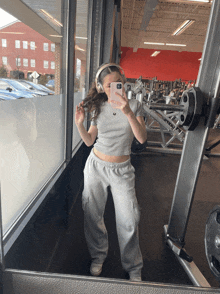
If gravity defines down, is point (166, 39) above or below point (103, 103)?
above

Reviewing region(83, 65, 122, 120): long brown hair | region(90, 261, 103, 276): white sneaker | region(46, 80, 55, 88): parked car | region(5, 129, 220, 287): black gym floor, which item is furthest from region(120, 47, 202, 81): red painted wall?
region(90, 261, 103, 276): white sneaker

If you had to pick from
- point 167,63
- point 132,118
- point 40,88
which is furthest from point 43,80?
point 167,63

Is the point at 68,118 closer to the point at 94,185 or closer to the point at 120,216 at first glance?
the point at 94,185

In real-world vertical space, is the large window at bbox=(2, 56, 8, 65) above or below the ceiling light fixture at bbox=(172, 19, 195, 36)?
below

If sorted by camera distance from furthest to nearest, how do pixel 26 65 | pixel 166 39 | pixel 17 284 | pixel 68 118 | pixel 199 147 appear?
pixel 166 39 → pixel 68 118 → pixel 199 147 → pixel 26 65 → pixel 17 284

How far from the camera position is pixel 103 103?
134 centimetres

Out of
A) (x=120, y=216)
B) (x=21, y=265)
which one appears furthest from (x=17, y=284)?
(x=120, y=216)

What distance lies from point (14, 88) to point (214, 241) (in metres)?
1.09

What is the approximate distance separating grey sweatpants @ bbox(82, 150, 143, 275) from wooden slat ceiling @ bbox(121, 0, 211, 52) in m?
5.26

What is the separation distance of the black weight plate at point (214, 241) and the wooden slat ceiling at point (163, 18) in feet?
18.2

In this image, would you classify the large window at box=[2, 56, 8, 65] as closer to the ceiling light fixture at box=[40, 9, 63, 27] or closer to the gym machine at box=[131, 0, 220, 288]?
the ceiling light fixture at box=[40, 9, 63, 27]

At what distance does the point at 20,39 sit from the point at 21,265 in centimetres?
108

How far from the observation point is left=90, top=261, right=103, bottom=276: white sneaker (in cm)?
144

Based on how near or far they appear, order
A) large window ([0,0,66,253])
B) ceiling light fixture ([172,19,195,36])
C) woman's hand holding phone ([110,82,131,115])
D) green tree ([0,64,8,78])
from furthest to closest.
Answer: ceiling light fixture ([172,19,195,36]) < woman's hand holding phone ([110,82,131,115]) < large window ([0,0,66,253]) < green tree ([0,64,8,78])
